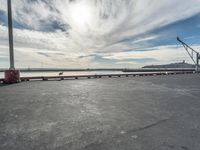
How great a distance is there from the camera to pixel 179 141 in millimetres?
3281

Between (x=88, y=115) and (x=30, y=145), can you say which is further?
(x=88, y=115)

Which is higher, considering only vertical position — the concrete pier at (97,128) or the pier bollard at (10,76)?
the pier bollard at (10,76)

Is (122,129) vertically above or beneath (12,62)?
beneath

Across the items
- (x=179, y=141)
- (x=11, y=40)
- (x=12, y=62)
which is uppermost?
(x=11, y=40)

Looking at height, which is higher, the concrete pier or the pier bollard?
the pier bollard

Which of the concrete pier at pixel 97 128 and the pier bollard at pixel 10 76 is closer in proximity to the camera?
the concrete pier at pixel 97 128

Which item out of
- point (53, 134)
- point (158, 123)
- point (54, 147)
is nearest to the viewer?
point (54, 147)

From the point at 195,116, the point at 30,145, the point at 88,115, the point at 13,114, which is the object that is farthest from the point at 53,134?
the point at 195,116

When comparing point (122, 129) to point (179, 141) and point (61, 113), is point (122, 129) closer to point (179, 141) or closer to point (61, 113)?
point (179, 141)

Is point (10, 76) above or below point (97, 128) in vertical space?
above

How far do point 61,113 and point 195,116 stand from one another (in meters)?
4.18

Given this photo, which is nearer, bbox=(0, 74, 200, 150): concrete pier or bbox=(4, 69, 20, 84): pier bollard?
bbox=(0, 74, 200, 150): concrete pier

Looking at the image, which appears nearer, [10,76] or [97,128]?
[97,128]

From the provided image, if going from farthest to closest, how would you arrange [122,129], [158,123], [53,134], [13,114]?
[13,114] < [158,123] < [122,129] < [53,134]
